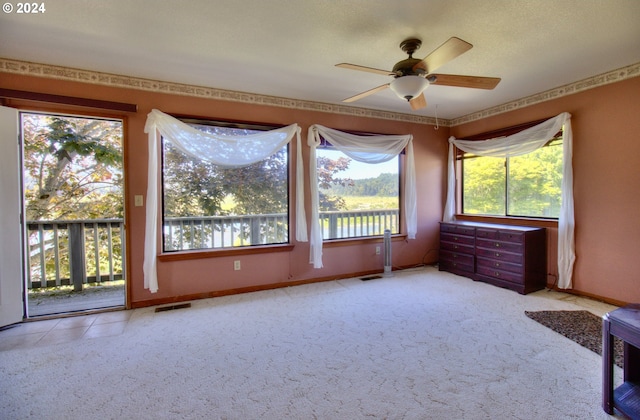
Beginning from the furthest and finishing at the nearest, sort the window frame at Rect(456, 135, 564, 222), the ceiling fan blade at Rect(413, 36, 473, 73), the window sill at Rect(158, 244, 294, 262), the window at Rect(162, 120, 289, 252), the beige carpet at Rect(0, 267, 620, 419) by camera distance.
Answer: the window frame at Rect(456, 135, 564, 222)
the window at Rect(162, 120, 289, 252)
the window sill at Rect(158, 244, 294, 262)
the ceiling fan blade at Rect(413, 36, 473, 73)
the beige carpet at Rect(0, 267, 620, 419)

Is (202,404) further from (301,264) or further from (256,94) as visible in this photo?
(256,94)

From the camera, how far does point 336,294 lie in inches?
140

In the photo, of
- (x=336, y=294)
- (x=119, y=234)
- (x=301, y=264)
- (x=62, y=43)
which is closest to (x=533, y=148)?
(x=336, y=294)

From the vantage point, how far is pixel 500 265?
3.70m

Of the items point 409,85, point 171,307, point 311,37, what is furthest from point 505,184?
point 171,307

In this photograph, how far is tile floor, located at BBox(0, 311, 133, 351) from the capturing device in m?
2.46

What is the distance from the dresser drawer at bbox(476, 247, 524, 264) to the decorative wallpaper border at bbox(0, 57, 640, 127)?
1942 mm

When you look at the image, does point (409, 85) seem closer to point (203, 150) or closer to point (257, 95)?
point (257, 95)

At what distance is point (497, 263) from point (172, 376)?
12.2 feet

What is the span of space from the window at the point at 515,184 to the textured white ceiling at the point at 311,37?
3.26ft

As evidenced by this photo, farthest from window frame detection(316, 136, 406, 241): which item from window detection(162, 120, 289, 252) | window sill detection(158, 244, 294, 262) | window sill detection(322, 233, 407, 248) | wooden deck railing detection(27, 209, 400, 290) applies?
window sill detection(158, 244, 294, 262)

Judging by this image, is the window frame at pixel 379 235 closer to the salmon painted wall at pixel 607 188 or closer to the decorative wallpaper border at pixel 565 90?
the decorative wallpaper border at pixel 565 90

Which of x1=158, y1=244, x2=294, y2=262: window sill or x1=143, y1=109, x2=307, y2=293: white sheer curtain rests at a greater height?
x1=143, y1=109, x2=307, y2=293: white sheer curtain

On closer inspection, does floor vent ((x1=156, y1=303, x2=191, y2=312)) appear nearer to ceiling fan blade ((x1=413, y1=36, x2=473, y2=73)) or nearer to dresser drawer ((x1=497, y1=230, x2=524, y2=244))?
ceiling fan blade ((x1=413, y1=36, x2=473, y2=73))
